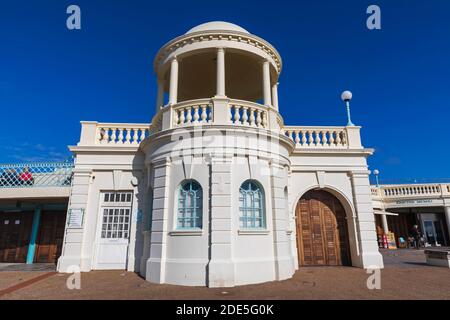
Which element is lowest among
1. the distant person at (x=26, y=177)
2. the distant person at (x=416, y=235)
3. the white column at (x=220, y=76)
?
the distant person at (x=416, y=235)

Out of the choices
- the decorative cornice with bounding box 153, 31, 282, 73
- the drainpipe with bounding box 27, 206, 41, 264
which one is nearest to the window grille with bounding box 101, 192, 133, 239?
the drainpipe with bounding box 27, 206, 41, 264

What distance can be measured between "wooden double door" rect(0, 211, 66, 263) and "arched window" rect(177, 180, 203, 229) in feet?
28.3

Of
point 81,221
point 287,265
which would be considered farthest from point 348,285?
point 81,221

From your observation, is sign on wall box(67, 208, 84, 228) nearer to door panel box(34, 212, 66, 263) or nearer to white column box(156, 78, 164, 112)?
door panel box(34, 212, 66, 263)

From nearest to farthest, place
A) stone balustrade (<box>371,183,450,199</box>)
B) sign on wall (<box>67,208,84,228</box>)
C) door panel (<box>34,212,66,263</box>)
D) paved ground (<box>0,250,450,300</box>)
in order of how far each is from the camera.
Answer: paved ground (<box>0,250,450,300</box>) → sign on wall (<box>67,208,84,228</box>) → door panel (<box>34,212,66,263</box>) → stone balustrade (<box>371,183,450,199</box>)

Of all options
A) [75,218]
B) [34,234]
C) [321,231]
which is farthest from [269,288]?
[34,234]

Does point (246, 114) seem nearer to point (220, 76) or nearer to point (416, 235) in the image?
point (220, 76)

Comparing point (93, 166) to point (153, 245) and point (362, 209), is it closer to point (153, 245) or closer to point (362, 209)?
point (153, 245)

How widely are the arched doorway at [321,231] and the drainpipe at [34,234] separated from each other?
12.6m

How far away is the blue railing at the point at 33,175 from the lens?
1247cm

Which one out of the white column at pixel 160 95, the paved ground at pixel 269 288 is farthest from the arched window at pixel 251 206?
the white column at pixel 160 95

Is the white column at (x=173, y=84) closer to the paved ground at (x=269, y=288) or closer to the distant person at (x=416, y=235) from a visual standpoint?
the paved ground at (x=269, y=288)

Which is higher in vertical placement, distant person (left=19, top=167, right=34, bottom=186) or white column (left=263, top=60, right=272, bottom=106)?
white column (left=263, top=60, right=272, bottom=106)

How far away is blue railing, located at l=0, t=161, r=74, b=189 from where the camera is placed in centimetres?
1247
